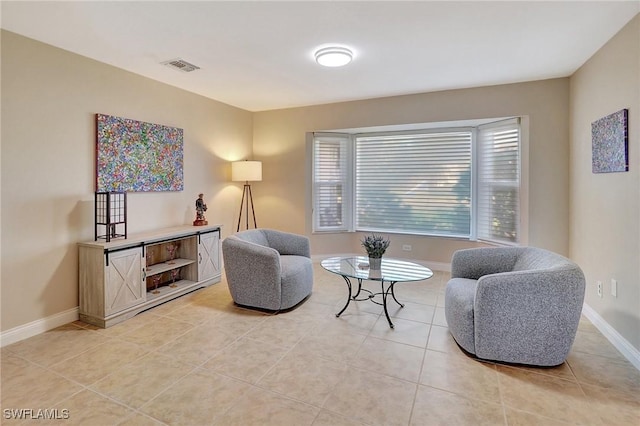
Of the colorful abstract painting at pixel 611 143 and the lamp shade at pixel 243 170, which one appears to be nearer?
the colorful abstract painting at pixel 611 143

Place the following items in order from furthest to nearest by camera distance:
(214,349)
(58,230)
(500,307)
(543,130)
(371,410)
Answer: (543,130) → (58,230) → (214,349) → (500,307) → (371,410)

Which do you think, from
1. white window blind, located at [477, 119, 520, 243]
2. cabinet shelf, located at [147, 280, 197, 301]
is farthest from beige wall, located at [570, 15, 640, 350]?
cabinet shelf, located at [147, 280, 197, 301]

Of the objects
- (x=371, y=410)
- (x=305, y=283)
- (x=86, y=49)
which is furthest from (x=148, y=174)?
(x=371, y=410)

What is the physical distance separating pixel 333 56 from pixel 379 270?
2.08 m

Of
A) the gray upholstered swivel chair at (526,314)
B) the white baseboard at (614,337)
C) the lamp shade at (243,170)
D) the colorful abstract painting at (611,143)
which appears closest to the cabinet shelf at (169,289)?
the lamp shade at (243,170)

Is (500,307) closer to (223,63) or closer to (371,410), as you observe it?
(371,410)

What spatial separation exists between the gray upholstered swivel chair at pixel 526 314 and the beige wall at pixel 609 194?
0.64 meters

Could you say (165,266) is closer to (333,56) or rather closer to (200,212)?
(200,212)

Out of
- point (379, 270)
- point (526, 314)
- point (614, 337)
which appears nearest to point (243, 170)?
point (379, 270)

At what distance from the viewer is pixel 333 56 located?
9.66 ft

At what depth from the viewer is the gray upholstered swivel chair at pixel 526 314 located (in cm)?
216

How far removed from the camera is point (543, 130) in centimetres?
380

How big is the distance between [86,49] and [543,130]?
16.2ft

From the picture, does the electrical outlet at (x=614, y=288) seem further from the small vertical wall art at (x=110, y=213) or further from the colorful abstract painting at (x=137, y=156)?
the colorful abstract painting at (x=137, y=156)
